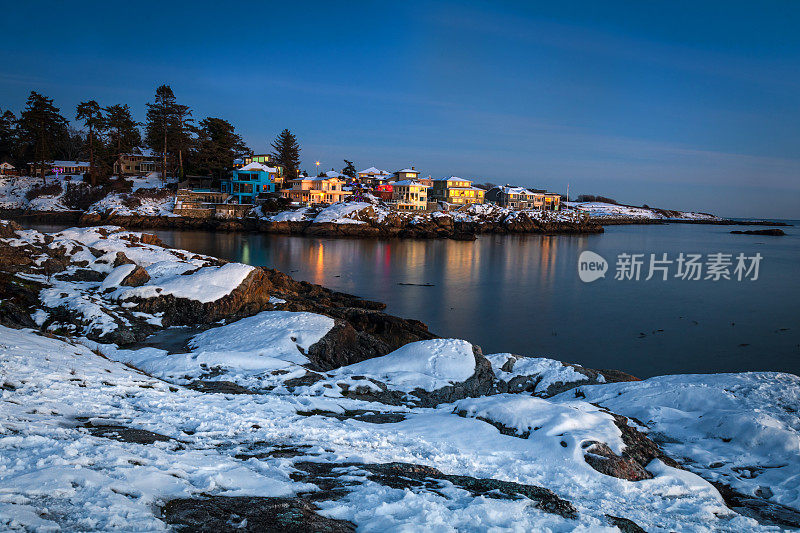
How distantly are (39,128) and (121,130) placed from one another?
42.5ft

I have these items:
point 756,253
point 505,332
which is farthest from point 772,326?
point 756,253

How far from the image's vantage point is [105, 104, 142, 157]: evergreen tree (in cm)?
8825

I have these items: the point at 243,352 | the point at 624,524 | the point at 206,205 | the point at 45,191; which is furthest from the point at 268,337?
the point at 45,191

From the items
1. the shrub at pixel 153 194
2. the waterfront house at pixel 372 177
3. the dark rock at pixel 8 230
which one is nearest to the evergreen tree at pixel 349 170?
the waterfront house at pixel 372 177

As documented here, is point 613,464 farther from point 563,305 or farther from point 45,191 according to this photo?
point 45,191

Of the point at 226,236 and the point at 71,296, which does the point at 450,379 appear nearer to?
the point at 71,296

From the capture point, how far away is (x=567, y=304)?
30.8 meters

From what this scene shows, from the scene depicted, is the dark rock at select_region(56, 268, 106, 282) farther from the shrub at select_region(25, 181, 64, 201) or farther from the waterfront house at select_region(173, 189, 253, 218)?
the shrub at select_region(25, 181, 64, 201)

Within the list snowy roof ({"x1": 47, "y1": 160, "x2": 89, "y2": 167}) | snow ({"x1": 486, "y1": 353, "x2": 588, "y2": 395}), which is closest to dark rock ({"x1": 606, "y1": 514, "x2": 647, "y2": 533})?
snow ({"x1": 486, "y1": 353, "x2": 588, "y2": 395})

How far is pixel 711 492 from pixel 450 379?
578 cm

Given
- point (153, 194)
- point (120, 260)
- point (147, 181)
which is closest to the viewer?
point (120, 260)

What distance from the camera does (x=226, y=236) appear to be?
66312mm

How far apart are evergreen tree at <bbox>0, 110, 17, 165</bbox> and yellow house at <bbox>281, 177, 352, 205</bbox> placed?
5493 centimetres

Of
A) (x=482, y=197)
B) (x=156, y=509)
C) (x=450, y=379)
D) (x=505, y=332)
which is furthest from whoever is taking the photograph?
(x=482, y=197)
